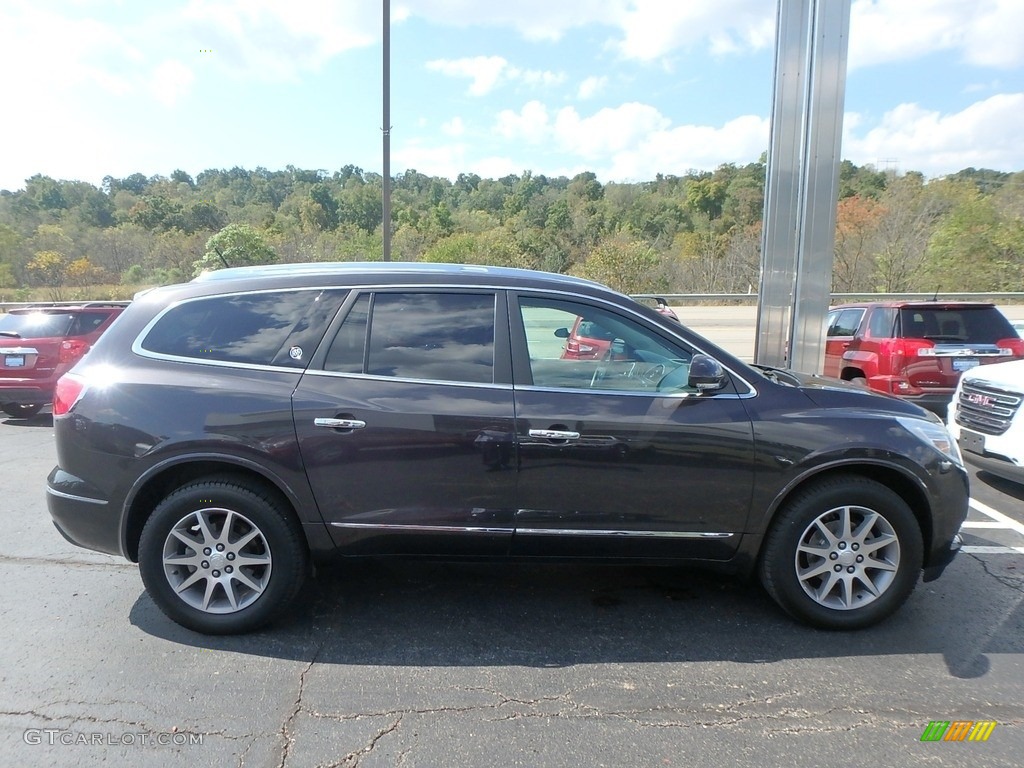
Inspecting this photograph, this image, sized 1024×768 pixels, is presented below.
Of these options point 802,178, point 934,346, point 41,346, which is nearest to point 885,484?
point 934,346

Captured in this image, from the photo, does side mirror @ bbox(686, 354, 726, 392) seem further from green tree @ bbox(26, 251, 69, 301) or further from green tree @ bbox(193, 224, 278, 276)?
green tree @ bbox(26, 251, 69, 301)

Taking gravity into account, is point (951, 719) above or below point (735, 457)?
below

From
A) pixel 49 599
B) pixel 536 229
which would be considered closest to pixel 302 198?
pixel 536 229

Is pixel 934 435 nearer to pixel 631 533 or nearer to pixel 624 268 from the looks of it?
pixel 631 533

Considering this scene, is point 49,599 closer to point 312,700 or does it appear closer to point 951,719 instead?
point 312,700

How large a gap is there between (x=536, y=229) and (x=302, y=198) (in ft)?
69.3

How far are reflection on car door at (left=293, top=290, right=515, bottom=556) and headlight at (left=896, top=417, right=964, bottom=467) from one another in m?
2.10

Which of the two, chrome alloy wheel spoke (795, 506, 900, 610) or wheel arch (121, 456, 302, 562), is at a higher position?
wheel arch (121, 456, 302, 562)

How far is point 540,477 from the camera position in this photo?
3355 mm

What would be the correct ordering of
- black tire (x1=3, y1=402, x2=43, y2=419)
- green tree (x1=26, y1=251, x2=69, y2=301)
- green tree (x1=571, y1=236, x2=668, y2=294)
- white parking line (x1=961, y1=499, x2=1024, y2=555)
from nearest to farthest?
white parking line (x1=961, y1=499, x2=1024, y2=555) < black tire (x1=3, y1=402, x2=43, y2=419) < green tree (x1=571, y1=236, x2=668, y2=294) < green tree (x1=26, y1=251, x2=69, y2=301)

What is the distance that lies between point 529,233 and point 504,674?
42.6 meters

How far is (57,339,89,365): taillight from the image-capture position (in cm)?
907

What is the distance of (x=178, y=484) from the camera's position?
11.5ft

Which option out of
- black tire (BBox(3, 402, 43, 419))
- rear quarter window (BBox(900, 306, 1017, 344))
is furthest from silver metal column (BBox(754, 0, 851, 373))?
black tire (BBox(3, 402, 43, 419))
